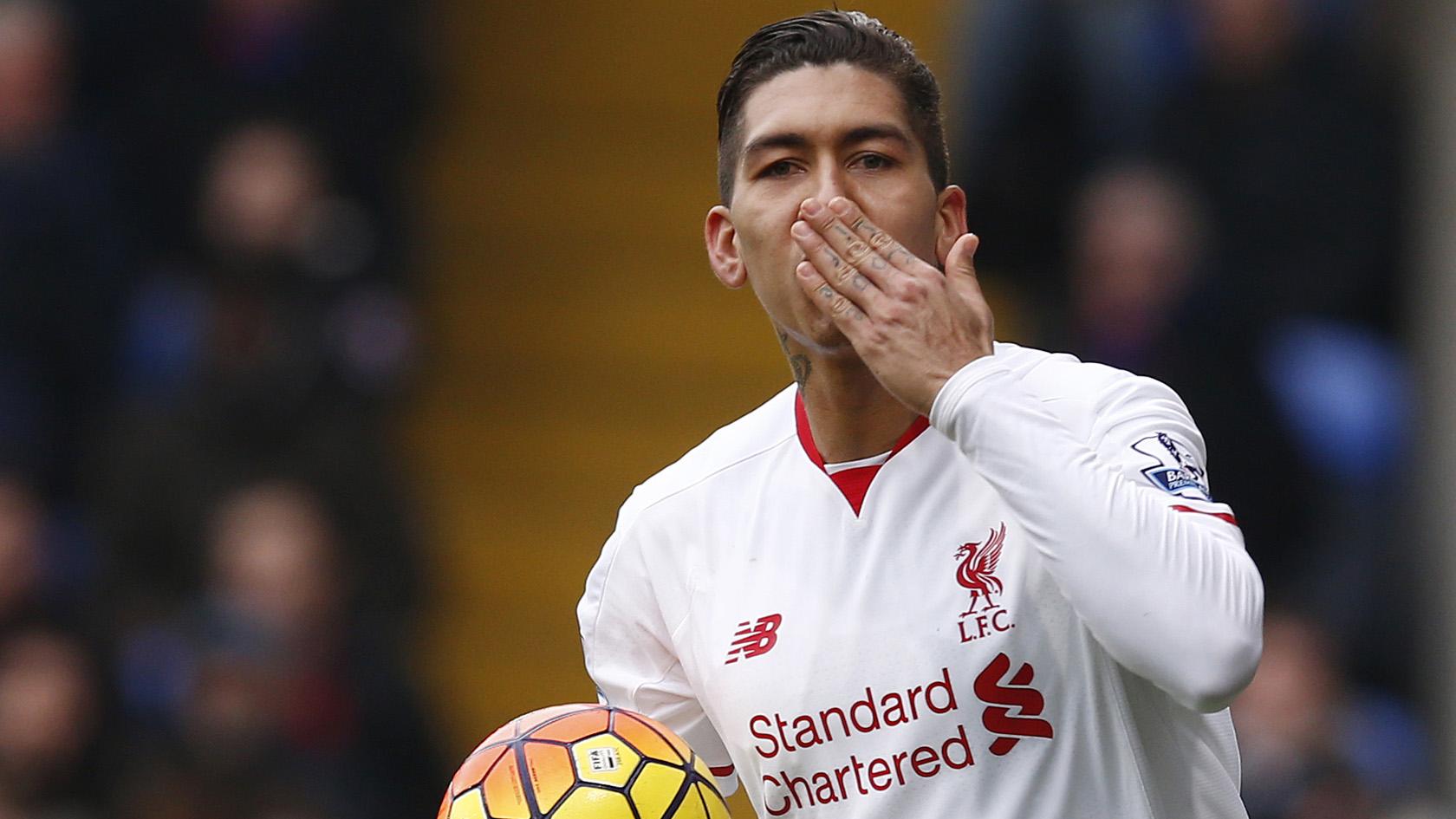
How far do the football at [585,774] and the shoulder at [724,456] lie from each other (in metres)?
0.50

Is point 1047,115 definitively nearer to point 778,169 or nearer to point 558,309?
point 558,309

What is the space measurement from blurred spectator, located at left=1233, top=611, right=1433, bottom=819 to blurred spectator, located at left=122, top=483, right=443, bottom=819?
3.13m

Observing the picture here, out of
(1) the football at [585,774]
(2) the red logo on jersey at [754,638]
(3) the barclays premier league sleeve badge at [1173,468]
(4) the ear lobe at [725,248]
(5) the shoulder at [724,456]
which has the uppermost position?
(4) the ear lobe at [725,248]

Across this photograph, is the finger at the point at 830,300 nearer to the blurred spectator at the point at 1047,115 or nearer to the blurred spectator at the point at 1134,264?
the blurred spectator at the point at 1134,264

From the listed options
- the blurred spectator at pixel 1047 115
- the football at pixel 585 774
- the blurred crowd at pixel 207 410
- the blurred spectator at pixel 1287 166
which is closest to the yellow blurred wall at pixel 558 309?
the blurred crowd at pixel 207 410

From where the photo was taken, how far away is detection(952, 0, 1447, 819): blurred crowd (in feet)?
25.8

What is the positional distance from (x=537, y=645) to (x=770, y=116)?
6.80 meters

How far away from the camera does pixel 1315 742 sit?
7.32 m

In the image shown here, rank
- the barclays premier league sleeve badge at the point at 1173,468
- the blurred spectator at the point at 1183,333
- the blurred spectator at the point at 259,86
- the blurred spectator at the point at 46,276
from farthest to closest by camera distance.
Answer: the blurred spectator at the point at 259,86, the blurred spectator at the point at 46,276, the blurred spectator at the point at 1183,333, the barclays premier league sleeve badge at the point at 1173,468

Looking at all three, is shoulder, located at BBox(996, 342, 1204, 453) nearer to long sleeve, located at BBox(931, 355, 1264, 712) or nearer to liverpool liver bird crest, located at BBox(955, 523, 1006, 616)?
long sleeve, located at BBox(931, 355, 1264, 712)

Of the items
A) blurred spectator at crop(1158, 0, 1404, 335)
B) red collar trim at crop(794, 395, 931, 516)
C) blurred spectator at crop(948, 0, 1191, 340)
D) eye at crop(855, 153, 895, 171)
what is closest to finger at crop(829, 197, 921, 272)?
eye at crop(855, 153, 895, 171)

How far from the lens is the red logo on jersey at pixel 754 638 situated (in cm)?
367

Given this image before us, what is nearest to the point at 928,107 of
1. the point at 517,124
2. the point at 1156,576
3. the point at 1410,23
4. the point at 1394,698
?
the point at 1156,576

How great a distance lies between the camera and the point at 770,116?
3715 mm
